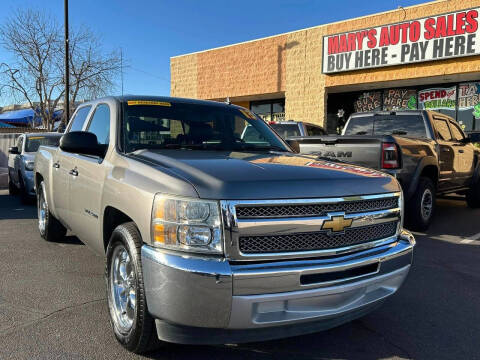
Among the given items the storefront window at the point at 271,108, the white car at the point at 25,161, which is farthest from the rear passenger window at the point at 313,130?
the storefront window at the point at 271,108

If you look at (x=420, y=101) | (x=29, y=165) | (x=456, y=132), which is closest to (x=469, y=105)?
(x=420, y=101)

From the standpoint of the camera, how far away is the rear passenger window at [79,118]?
4617 mm

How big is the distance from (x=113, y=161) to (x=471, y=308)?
10.7ft

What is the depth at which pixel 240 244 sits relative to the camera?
7.53ft

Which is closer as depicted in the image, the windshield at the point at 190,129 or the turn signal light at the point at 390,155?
the windshield at the point at 190,129

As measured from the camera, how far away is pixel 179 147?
11.6 ft

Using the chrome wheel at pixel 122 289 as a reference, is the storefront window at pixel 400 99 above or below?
above

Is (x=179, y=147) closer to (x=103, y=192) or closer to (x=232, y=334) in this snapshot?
(x=103, y=192)

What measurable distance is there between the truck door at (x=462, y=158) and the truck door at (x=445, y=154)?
192 mm

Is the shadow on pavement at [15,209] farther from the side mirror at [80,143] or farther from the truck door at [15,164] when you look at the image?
the side mirror at [80,143]

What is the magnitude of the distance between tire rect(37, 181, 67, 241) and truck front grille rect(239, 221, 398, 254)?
378 cm

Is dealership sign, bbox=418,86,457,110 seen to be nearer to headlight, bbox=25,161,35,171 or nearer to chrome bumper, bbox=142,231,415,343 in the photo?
headlight, bbox=25,161,35,171

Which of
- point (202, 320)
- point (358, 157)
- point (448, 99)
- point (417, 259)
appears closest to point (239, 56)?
point (448, 99)

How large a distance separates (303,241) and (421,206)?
183 inches
